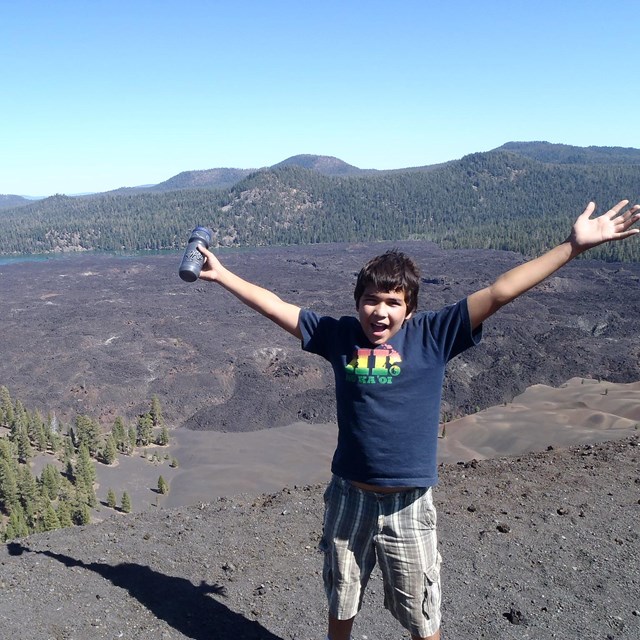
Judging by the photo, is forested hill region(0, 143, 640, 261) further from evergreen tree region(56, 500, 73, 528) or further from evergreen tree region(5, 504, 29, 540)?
evergreen tree region(5, 504, 29, 540)

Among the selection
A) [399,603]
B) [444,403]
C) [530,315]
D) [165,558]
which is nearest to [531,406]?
[444,403]

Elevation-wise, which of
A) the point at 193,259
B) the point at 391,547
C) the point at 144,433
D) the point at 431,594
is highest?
the point at 193,259

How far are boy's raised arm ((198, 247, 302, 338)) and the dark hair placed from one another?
1.24 feet

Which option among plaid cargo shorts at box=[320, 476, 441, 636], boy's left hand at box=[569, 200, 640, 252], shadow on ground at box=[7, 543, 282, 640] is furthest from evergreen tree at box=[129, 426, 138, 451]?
boy's left hand at box=[569, 200, 640, 252]

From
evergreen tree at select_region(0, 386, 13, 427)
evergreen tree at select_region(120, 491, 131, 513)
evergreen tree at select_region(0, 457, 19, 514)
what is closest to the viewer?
evergreen tree at select_region(0, 457, 19, 514)

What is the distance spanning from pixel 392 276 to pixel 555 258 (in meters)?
0.69

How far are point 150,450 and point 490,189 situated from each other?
395ft

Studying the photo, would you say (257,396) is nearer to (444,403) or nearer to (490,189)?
(444,403)

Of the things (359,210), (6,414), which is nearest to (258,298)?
(6,414)

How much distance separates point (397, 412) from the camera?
2.52 m

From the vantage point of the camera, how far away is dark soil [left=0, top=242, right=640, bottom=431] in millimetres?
25281

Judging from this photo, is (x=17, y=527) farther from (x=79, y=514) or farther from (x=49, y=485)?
(x=49, y=485)

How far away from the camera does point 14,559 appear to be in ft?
17.1

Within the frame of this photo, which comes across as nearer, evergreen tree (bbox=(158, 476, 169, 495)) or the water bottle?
the water bottle
